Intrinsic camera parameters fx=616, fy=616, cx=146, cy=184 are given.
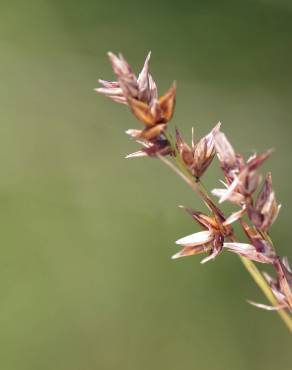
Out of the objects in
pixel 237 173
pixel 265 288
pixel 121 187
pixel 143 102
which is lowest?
pixel 265 288

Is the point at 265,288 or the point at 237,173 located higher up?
the point at 237,173

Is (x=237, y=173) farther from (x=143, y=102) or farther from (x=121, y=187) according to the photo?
(x=121, y=187)

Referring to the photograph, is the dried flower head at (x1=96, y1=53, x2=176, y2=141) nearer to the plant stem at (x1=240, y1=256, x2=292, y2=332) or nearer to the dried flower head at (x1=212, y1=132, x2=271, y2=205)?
the dried flower head at (x1=212, y1=132, x2=271, y2=205)

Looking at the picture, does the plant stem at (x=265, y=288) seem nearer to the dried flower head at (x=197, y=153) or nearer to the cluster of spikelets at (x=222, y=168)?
the cluster of spikelets at (x=222, y=168)

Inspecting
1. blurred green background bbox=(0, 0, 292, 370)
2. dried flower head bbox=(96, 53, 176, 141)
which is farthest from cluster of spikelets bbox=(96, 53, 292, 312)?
blurred green background bbox=(0, 0, 292, 370)

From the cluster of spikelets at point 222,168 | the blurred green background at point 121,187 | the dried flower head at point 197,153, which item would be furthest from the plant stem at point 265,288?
the blurred green background at point 121,187

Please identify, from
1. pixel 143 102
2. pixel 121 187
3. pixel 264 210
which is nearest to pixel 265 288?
pixel 264 210

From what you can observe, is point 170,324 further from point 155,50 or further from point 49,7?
point 49,7
